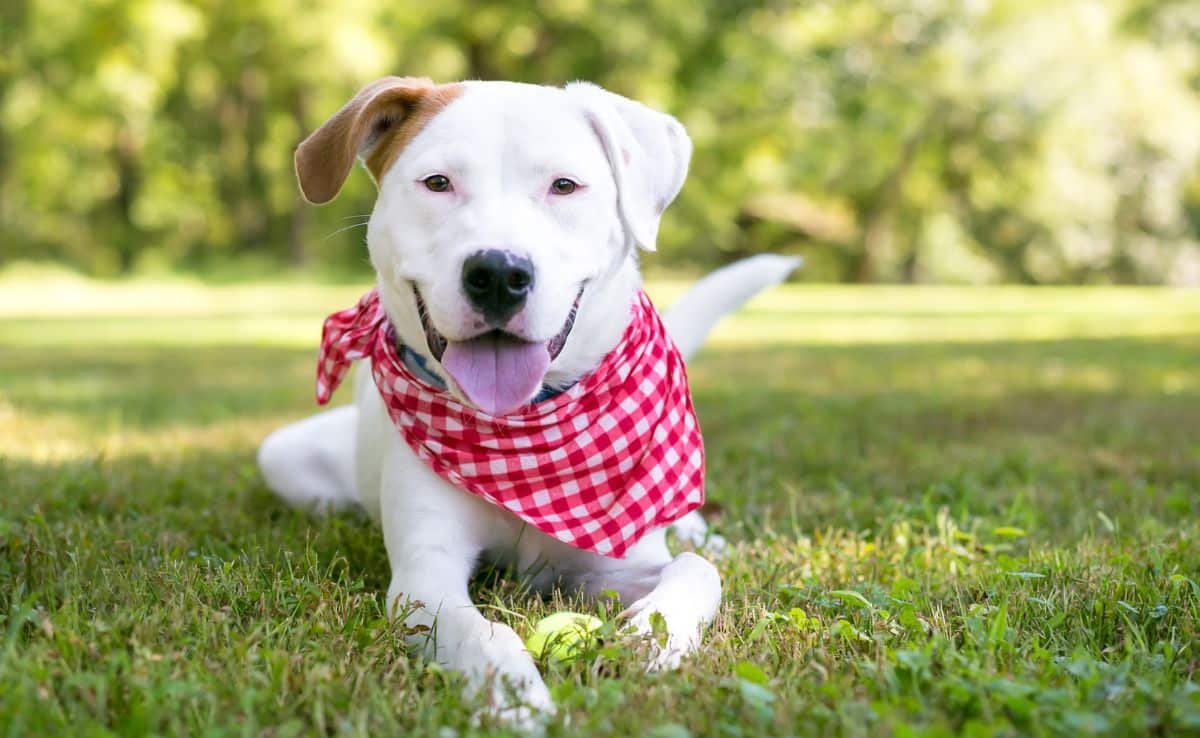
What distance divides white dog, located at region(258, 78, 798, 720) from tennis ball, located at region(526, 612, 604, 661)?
0.27 ft

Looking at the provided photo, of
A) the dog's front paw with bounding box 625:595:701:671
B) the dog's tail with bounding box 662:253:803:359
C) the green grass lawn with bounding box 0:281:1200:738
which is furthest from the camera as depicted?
the dog's tail with bounding box 662:253:803:359

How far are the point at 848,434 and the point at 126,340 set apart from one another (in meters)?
9.88

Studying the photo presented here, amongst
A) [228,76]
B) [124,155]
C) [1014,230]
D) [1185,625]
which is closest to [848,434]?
[1185,625]

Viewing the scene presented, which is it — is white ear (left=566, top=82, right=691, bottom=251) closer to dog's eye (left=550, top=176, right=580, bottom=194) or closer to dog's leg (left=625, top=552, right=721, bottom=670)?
dog's eye (left=550, top=176, right=580, bottom=194)

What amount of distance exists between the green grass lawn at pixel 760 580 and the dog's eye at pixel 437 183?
40.8 inches

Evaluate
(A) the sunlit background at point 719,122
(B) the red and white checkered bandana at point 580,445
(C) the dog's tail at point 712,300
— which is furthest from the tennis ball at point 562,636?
(A) the sunlit background at point 719,122

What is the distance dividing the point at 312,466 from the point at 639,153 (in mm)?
2018

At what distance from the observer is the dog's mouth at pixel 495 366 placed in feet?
9.38

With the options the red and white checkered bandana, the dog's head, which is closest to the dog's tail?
the red and white checkered bandana

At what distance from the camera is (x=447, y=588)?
2834 millimetres

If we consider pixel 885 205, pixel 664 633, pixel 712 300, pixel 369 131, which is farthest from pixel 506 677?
pixel 885 205

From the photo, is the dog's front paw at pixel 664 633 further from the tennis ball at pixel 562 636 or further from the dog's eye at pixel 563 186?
the dog's eye at pixel 563 186

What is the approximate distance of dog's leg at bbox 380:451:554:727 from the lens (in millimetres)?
2309

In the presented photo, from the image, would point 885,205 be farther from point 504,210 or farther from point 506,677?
point 506,677
